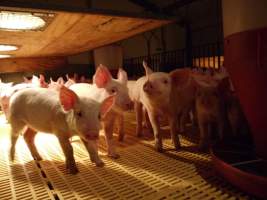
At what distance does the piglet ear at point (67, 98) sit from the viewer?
1.49 metres

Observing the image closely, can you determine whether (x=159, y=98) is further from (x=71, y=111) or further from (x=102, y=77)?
(x=71, y=111)

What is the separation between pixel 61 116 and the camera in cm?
164

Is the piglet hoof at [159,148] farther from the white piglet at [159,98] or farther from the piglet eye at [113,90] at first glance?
the piglet eye at [113,90]

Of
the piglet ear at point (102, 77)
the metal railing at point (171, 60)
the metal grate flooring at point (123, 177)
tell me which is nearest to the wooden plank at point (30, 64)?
the metal railing at point (171, 60)

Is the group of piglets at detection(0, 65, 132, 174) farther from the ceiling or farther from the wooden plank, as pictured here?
the wooden plank

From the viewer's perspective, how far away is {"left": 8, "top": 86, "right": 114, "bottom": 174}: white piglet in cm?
147

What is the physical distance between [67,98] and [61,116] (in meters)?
0.18

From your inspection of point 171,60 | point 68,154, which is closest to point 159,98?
point 68,154

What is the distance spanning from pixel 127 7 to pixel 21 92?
17.2 feet

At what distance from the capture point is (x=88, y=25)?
2359 mm

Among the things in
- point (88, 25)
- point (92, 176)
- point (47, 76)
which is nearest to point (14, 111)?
point (92, 176)

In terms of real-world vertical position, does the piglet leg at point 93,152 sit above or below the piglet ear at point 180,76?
below

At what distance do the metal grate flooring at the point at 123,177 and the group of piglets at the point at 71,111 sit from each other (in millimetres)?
104

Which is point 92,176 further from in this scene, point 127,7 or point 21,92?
point 127,7
